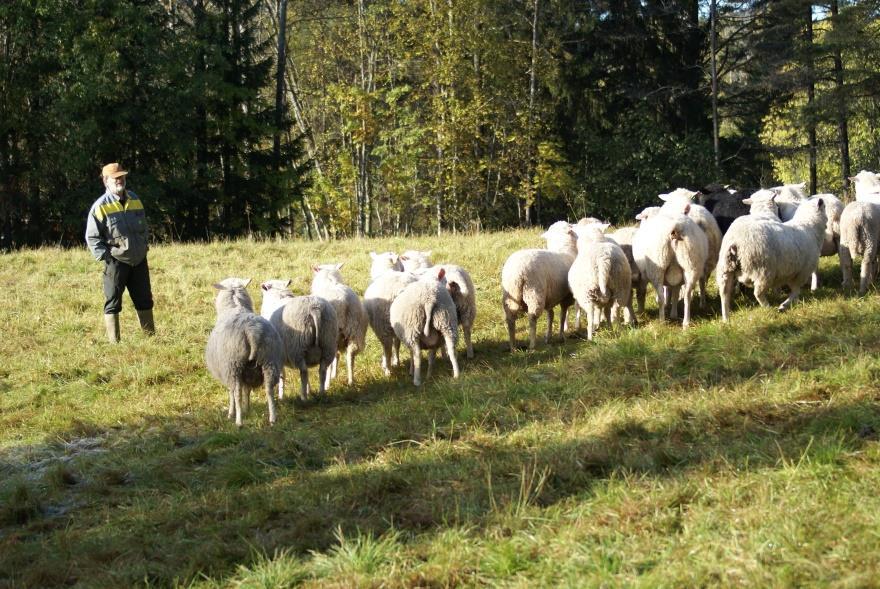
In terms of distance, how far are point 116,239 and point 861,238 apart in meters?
9.19

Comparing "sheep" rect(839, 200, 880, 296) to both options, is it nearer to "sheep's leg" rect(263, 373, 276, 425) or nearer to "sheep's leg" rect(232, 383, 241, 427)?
→ "sheep's leg" rect(263, 373, 276, 425)

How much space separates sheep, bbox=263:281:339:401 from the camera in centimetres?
860

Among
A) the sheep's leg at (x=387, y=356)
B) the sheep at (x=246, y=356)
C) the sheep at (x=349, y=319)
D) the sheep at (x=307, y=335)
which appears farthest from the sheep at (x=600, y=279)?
the sheep at (x=246, y=356)

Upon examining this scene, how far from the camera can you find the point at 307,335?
859 cm

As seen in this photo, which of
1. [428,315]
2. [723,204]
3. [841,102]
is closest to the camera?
[428,315]

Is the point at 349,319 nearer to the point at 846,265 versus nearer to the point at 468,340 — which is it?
the point at 468,340

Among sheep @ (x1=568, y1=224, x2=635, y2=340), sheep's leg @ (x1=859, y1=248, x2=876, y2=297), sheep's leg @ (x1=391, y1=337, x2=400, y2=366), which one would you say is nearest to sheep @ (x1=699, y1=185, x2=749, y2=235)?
sheep's leg @ (x1=859, y1=248, x2=876, y2=297)

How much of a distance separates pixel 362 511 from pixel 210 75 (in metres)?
24.0

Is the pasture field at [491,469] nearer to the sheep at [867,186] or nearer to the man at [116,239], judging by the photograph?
the man at [116,239]

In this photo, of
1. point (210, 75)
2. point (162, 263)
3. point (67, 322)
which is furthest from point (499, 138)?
point (67, 322)

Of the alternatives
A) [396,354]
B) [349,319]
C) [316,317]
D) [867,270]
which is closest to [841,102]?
[867,270]

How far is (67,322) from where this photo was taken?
12.6 meters

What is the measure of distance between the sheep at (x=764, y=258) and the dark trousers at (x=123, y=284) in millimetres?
7183

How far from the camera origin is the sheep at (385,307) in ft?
32.2
